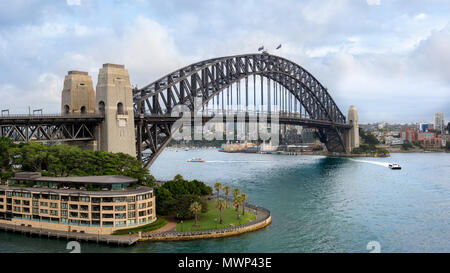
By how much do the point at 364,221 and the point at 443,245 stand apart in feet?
31.5

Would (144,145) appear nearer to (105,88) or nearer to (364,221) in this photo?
(105,88)

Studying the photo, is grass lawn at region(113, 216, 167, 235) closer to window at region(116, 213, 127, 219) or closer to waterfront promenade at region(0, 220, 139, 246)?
waterfront promenade at region(0, 220, 139, 246)

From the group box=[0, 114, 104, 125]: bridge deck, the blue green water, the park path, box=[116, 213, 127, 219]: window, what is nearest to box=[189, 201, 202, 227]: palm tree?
the park path

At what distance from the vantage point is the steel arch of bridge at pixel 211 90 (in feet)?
217

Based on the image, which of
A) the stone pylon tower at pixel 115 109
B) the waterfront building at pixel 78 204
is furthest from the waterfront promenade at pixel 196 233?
the stone pylon tower at pixel 115 109

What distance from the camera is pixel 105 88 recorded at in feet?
189

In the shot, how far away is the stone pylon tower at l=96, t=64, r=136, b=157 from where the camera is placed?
57.7 metres

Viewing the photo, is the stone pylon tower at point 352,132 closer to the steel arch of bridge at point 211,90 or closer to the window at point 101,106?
the steel arch of bridge at point 211,90

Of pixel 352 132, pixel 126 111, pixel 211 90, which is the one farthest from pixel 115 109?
pixel 352 132

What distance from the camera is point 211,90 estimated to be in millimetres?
84062

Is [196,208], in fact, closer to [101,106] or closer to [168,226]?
[168,226]

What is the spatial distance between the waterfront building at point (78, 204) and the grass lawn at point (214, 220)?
3791 millimetres

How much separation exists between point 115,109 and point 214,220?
23464 mm
